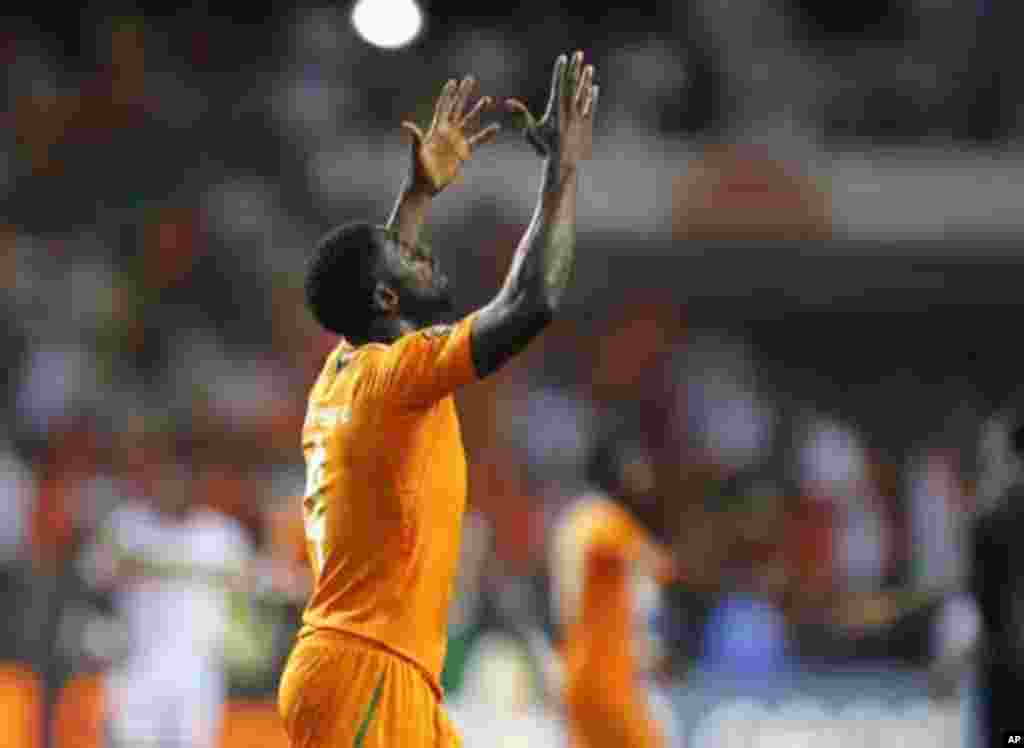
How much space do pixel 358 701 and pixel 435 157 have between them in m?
1.37

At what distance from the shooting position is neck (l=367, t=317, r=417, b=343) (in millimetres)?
4375

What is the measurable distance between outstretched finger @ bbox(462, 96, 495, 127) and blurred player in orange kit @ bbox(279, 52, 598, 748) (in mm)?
224

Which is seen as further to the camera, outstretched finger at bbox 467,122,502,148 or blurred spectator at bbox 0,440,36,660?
blurred spectator at bbox 0,440,36,660

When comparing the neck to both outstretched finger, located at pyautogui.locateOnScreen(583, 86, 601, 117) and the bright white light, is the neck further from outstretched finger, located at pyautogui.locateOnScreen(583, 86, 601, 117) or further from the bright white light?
the bright white light

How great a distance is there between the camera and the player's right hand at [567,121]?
4.07 meters

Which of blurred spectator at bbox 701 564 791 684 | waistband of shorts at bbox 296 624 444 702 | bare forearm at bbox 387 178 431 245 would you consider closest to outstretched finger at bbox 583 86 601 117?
bare forearm at bbox 387 178 431 245

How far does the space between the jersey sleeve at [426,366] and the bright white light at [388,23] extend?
782 centimetres

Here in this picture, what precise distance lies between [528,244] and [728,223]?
7.18 m

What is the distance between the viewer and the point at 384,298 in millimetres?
4363

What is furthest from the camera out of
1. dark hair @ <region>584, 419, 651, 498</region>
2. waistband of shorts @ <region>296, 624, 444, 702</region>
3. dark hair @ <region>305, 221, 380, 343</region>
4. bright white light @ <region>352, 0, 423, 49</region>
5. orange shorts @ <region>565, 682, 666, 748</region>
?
bright white light @ <region>352, 0, 423, 49</region>

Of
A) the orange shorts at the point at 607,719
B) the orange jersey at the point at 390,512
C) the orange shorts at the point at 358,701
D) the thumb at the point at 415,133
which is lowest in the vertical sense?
the orange shorts at the point at 607,719

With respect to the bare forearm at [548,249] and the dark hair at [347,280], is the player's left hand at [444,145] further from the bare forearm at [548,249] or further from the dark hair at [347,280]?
the bare forearm at [548,249]

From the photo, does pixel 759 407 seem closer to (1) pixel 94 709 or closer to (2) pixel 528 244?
(1) pixel 94 709

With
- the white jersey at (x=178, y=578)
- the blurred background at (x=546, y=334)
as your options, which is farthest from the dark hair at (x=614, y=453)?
the white jersey at (x=178, y=578)
